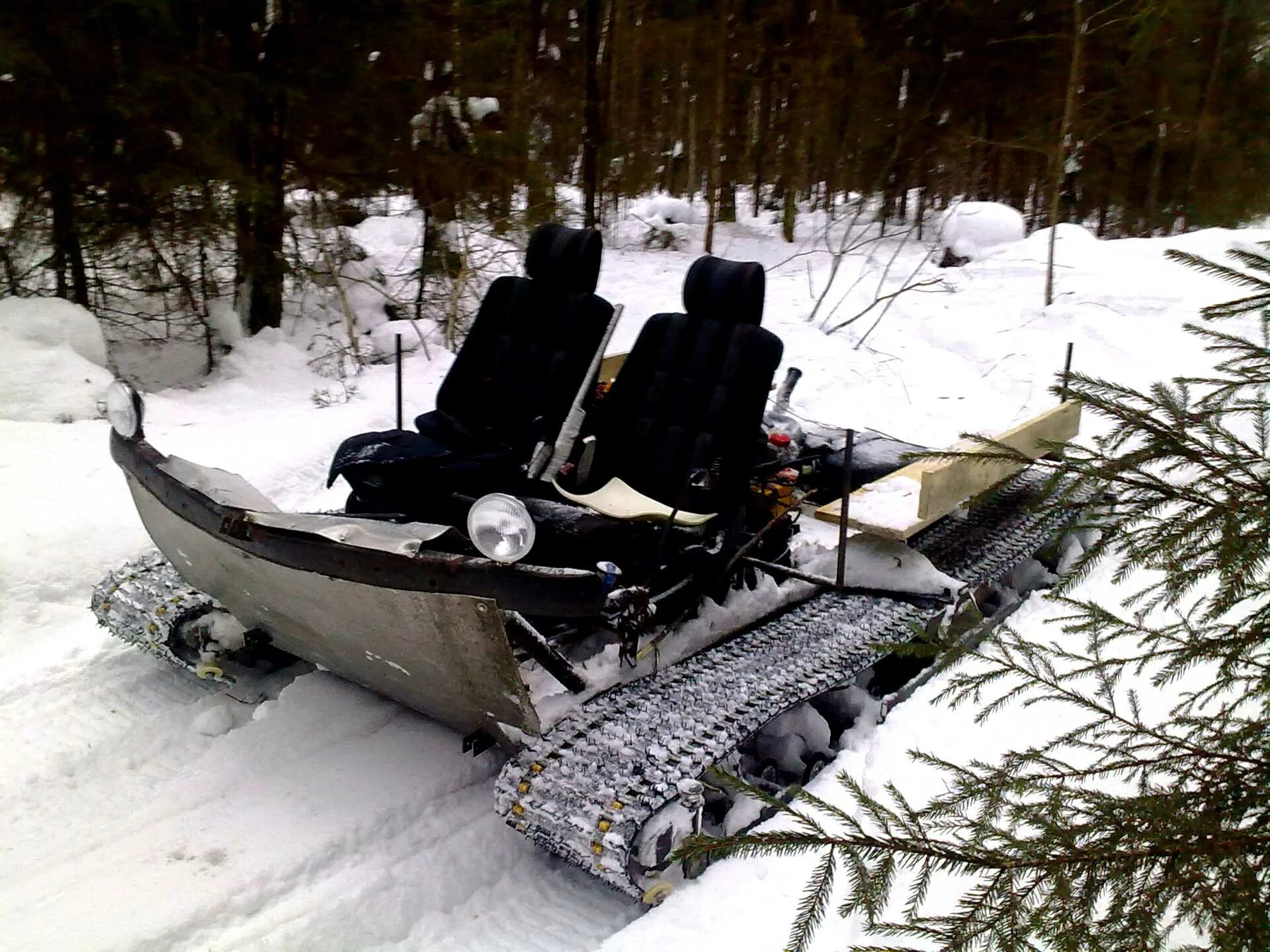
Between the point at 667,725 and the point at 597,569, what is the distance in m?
0.54

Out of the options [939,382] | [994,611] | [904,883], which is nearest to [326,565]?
[904,883]

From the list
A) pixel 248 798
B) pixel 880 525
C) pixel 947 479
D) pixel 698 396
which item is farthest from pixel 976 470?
pixel 248 798

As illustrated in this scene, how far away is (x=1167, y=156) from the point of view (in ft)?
48.2

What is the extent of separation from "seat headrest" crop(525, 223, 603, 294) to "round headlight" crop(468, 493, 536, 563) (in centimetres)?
217

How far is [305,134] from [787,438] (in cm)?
614

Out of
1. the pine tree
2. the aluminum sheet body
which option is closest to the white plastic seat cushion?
the aluminum sheet body

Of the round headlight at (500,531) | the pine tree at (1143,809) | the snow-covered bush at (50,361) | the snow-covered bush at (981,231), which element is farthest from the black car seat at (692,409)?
the snow-covered bush at (981,231)

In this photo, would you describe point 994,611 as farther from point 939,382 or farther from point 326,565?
point 939,382

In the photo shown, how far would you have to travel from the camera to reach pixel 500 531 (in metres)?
2.45

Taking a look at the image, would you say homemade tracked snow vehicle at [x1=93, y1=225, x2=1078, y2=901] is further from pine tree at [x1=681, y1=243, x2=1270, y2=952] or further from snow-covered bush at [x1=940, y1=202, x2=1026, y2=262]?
snow-covered bush at [x1=940, y1=202, x2=1026, y2=262]

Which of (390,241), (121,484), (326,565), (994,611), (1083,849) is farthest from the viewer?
(390,241)

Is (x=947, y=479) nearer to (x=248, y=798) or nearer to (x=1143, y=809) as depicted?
(x=1143, y=809)

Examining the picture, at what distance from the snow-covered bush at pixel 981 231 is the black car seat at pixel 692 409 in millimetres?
9589

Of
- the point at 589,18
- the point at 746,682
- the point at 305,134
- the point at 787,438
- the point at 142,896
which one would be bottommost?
the point at 142,896
